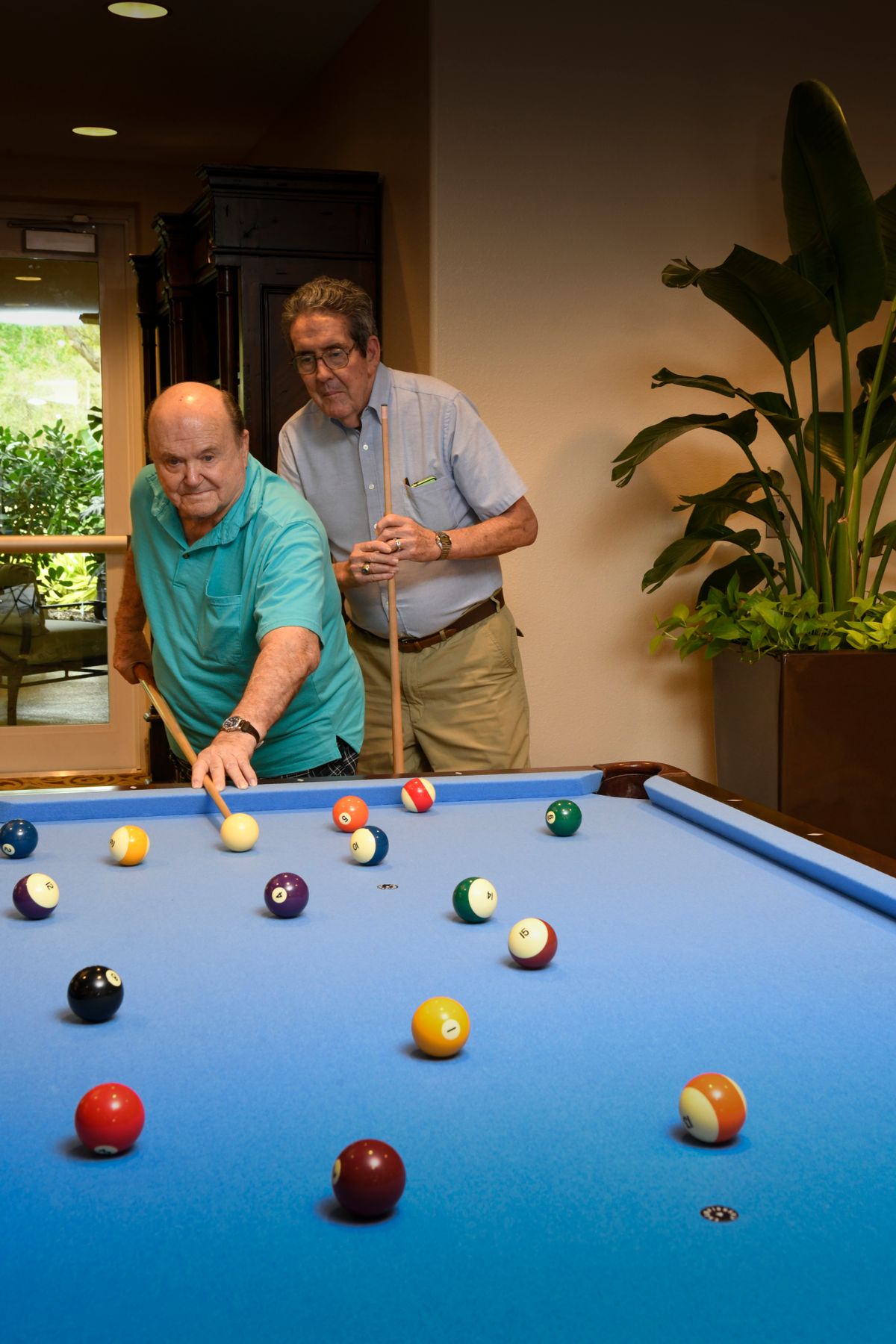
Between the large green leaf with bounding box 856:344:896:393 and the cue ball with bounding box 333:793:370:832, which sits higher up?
the large green leaf with bounding box 856:344:896:393

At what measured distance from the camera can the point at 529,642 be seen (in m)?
3.57

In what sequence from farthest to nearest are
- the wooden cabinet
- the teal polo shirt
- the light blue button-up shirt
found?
the wooden cabinet < the light blue button-up shirt < the teal polo shirt

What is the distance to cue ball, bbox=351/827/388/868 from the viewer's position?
1.61 metres

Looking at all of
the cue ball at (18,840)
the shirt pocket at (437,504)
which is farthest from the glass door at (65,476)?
the cue ball at (18,840)

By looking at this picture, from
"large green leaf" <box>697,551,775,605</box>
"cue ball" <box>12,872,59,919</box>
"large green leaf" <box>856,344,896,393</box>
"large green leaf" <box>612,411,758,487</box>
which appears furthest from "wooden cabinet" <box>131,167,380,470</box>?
"cue ball" <box>12,872,59,919</box>

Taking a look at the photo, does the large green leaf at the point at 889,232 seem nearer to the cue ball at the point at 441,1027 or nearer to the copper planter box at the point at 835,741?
the copper planter box at the point at 835,741

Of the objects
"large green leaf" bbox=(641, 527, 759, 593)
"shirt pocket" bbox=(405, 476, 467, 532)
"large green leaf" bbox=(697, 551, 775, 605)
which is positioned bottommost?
"large green leaf" bbox=(697, 551, 775, 605)

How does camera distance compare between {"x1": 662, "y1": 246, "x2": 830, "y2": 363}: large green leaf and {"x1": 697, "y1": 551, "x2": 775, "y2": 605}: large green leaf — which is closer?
{"x1": 662, "y1": 246, "x2": 830, "y2": 363}: large green leaf

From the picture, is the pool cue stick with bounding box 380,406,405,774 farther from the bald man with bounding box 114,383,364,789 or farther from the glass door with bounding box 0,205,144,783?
the glass door with bounding box 0,205,144,783

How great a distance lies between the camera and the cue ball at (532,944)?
123 centimetres

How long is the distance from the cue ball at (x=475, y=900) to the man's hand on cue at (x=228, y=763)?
0.64 meters

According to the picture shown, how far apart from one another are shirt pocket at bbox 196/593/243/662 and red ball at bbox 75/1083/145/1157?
4.93ft

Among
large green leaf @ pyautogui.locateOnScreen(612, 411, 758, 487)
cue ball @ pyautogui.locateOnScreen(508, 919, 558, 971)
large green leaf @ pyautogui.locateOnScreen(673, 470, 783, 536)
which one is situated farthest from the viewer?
large green leaf @ pyautogui.locateOnScreen(673, 470, 783, 536)

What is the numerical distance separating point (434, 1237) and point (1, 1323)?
24 centimetres
